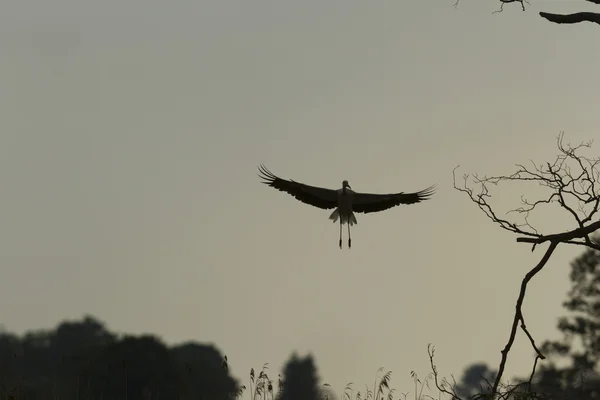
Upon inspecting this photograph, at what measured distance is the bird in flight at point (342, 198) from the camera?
792 inches

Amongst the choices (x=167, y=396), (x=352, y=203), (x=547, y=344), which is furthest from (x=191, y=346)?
(x=352, y=203)

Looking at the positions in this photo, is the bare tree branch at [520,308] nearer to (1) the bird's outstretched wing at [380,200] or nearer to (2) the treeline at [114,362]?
(1) the bird's outstretched wing at [380,200]

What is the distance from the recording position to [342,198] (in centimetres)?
2011

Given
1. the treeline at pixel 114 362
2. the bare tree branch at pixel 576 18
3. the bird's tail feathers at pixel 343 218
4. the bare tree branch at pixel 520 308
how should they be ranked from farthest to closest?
1. the treeline at pixel 114 362
2. the bird's tail feathers at pixel 343 218
3. the bare tree branch at pixel 576 18
4. the bare tree branch at pixel 520 308

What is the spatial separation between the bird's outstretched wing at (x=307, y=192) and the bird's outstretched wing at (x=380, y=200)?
35cm

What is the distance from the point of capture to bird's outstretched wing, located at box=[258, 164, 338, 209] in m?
20.5

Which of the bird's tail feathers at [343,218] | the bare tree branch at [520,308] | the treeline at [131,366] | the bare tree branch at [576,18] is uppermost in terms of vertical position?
the treeline at [131,366]

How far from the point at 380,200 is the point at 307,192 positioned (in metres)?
1.07

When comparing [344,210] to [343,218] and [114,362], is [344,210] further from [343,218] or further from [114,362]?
A: [114,362]

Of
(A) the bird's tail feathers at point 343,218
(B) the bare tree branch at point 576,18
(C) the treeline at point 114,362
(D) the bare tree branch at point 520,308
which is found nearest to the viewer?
(D) the bare tree branch at point 520,308

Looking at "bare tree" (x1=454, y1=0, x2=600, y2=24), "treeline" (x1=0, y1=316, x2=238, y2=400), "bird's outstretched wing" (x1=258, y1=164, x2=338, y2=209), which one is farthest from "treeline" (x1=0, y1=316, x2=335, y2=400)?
"bare tree" (x1=454, y1=0, x2=600, y2=24)

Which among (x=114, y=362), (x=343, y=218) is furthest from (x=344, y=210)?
(x=114, y=362)

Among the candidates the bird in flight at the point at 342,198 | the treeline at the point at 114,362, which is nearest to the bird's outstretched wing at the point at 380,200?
the bird in flight at the point at 342,198

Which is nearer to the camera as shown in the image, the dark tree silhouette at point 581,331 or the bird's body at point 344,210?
the bird's body at point 344,210
